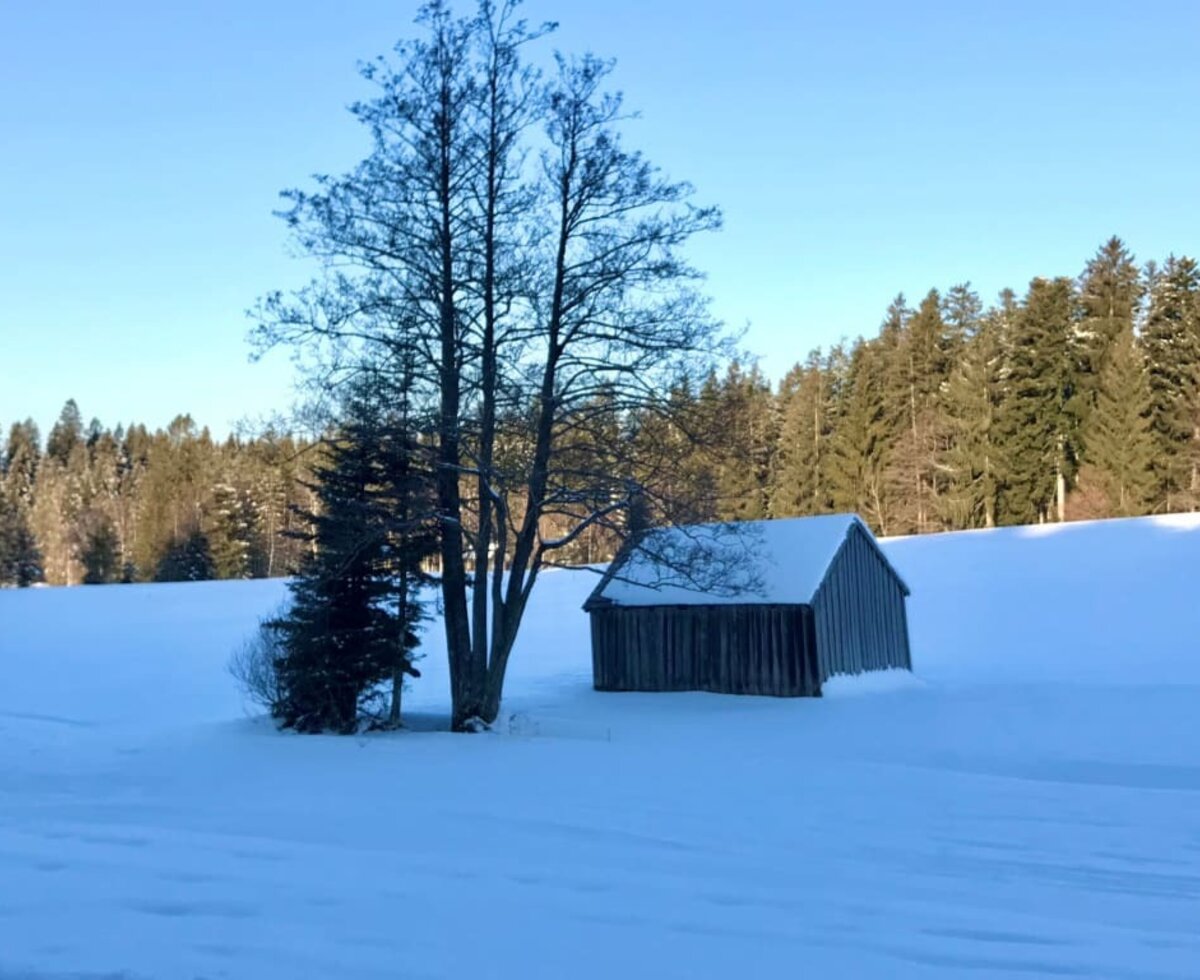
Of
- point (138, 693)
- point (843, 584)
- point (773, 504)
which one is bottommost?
point (138, 693)

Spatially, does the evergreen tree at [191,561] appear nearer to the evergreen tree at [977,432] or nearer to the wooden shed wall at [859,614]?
the evergreen tree at [977,432]

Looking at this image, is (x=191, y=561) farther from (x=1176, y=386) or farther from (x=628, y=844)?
(x=628, y=844)

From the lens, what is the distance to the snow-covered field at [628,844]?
17.7ft

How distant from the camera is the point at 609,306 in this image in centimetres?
1750

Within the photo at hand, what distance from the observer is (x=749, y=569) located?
22703 millimetres

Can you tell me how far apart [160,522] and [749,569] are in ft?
205

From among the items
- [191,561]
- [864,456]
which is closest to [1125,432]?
[864,456]

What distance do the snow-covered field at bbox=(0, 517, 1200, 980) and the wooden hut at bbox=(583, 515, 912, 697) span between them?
4.84 feet

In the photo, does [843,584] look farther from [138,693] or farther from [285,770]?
[138,693]

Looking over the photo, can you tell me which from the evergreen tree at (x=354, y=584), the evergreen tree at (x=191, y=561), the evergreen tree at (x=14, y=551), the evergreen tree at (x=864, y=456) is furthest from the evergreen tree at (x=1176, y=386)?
the evergreen tree at (x=14, y=551)

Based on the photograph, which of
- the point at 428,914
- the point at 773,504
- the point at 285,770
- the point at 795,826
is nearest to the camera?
the point at 428,914

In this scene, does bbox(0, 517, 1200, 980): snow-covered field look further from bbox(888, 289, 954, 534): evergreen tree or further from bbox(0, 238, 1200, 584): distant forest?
bbox(888, 289, 954, 534): evergreen tree

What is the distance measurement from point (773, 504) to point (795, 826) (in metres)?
55.3

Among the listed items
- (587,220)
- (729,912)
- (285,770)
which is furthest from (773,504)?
(729,912)
